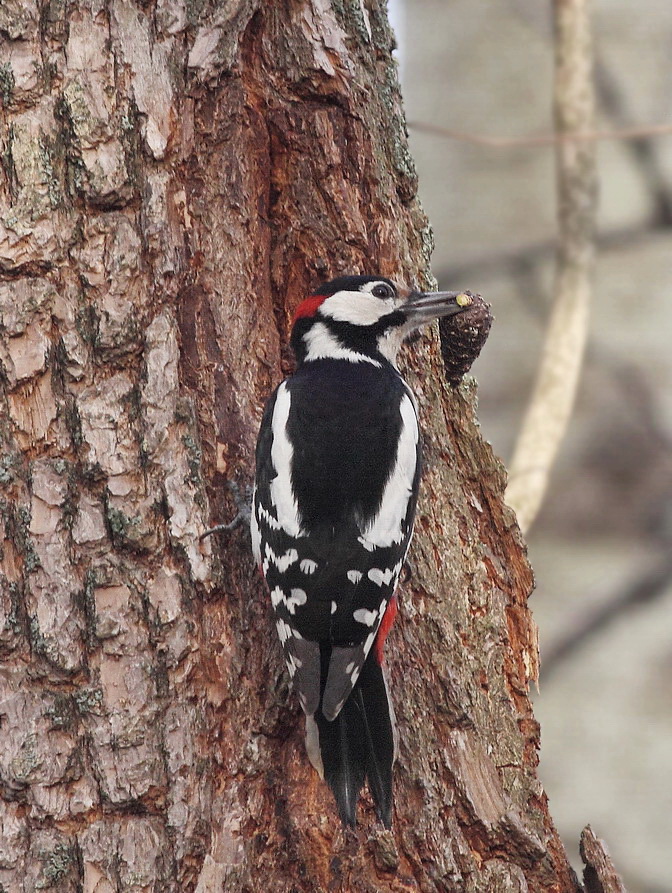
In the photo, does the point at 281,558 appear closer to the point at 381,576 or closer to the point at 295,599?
the point at 295,599

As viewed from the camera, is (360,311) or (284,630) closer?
(284,630)

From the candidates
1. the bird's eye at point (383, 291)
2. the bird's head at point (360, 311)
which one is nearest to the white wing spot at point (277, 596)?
the bird's head at point (360, 311)

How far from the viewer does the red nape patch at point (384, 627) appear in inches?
80.0

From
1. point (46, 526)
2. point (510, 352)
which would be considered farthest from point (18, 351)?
point (510, 352)

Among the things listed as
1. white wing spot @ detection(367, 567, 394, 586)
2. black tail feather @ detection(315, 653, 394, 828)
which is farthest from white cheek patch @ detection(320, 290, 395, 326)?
black tail feather @ detection(315, 653, 394, 828)

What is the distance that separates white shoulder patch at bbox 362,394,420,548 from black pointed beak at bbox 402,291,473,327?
0.20 meters

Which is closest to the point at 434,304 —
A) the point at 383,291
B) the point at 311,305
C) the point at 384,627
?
the point at 383,291

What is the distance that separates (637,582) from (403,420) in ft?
5.69

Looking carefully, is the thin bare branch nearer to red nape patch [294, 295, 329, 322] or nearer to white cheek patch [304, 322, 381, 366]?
white cheek patch [304, 322, 381, 366]

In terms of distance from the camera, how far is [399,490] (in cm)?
213

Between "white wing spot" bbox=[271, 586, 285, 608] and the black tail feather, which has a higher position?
"white wing spot" bbox=[271, 586, 285, 608]

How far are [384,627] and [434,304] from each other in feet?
2.44

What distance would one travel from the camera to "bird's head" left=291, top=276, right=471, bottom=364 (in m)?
2.32

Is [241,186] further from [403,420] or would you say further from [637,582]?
[637,582]
